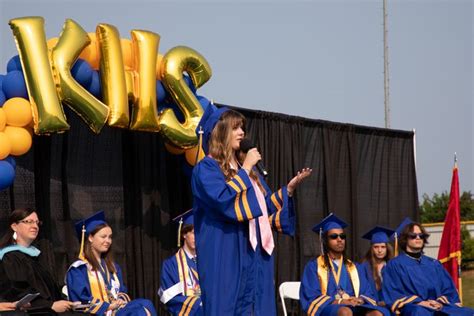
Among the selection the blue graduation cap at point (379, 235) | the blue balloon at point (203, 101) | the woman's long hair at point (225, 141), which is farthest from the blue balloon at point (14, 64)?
the blue graduation cap at point (379, 235)

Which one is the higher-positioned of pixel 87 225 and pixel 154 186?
pixel 154 186

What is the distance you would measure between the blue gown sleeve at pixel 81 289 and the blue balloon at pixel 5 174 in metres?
0.87

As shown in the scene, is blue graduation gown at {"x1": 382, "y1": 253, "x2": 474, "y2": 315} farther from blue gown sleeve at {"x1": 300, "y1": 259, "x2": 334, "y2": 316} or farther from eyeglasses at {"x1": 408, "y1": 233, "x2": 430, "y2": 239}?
blue gown sleeve at {"x1": 300, "y1": 259, "x2": 334, "y2": 316}

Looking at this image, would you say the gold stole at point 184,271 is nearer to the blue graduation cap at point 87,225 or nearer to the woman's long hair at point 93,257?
the woman's long hair at point 93,257

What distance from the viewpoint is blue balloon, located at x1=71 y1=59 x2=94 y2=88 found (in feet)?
26.8

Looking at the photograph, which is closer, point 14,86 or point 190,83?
point 14,86

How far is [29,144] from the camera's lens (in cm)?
779

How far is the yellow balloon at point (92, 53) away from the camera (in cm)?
828

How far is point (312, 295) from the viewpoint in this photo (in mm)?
8594

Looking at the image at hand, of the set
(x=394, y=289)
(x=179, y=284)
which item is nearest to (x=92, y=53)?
(x=179, y=284)

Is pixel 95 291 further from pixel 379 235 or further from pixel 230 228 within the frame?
pixel 379 235

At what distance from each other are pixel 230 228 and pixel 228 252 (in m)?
0.13

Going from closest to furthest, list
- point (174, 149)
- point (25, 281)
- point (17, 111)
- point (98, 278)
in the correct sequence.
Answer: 1. point (25, 281)
2. point (17, 111)
3. point (98, 278)
4. point (174, 149)

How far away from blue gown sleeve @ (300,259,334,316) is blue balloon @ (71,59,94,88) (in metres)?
2.57
